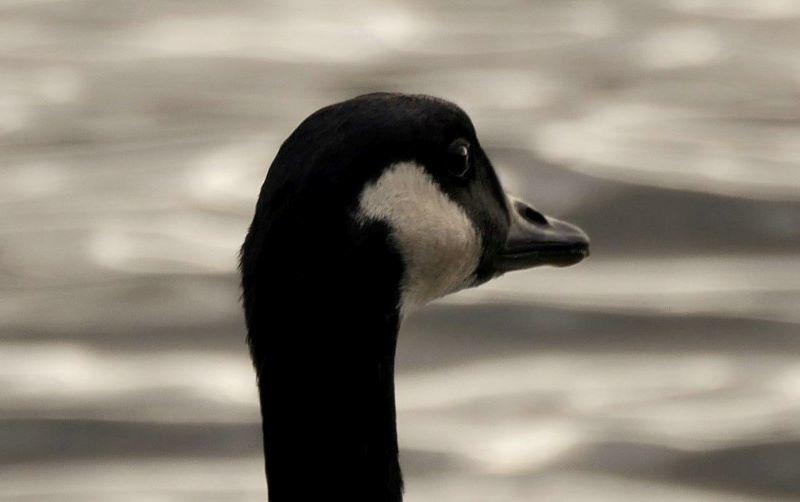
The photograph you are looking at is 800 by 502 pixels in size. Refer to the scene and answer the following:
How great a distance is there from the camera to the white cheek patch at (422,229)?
4.07m

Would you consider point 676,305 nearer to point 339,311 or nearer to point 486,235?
point 486,235

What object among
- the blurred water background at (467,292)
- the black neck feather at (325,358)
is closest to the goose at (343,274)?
the black neck feather at (325,358)

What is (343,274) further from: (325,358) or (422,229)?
(422,229)

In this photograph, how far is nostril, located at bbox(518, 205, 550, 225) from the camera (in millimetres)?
4859

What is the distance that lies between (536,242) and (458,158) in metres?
0.46

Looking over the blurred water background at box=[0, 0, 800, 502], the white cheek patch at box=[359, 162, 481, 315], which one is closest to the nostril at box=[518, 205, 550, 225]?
the white cheek patch at box=[359, 162, 481, 315]

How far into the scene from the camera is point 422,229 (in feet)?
13.9

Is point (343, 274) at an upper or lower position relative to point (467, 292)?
lower

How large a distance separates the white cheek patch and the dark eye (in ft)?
0.21

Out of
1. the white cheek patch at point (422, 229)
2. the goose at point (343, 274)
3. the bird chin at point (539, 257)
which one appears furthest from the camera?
the bird chin at point (539, 257)

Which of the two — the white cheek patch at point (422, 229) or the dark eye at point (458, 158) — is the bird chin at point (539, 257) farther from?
the dark eye at point (458, 158)

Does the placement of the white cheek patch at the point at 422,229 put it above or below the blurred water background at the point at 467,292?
below

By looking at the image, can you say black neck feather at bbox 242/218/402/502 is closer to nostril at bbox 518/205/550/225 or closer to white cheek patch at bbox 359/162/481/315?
white cheek patch at bbox 359/162/481/315

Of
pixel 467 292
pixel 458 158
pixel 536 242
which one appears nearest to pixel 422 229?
pixel 458 158
